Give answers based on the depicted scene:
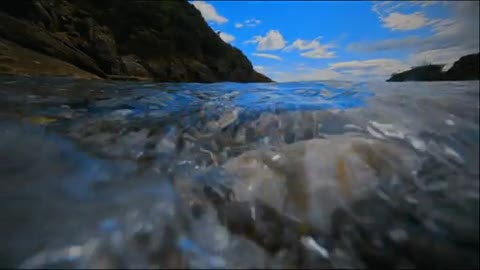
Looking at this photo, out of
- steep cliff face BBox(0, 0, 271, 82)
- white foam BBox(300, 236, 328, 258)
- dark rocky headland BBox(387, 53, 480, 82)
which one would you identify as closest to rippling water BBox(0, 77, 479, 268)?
white foam BBox(300, 236, 328, 258)

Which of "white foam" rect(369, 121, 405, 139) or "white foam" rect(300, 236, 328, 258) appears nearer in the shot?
"white foam" rect(300, 236, 328, 258)

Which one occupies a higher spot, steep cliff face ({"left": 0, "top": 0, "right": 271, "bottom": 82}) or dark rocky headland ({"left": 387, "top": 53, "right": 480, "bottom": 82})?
steep cliff face ({"left": 0, "top": 0, "right": 271, "bottom": 82})

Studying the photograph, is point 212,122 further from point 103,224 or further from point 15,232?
point 15,232

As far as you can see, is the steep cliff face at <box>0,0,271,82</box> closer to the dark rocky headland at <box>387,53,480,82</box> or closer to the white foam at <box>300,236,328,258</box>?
the white foam at <box>300,236,328,258</box>

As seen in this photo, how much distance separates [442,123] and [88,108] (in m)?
2.33

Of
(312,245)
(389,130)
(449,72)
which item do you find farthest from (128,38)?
(312,245)

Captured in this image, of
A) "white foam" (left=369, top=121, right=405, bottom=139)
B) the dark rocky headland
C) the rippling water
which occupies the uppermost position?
"white foam" (left=369, top=121, right=405, bottom=139)

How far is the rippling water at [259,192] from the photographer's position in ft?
3.68

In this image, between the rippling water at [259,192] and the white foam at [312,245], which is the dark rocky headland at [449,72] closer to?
the rippling water at [259,192]

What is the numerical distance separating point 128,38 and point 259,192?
25.2m

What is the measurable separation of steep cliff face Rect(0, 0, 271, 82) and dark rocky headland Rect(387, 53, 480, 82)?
13.9 metres

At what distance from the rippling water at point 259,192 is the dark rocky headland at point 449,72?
21.8 meters

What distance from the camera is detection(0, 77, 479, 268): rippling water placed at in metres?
1.12

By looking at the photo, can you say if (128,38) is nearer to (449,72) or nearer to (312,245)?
(449,72)
